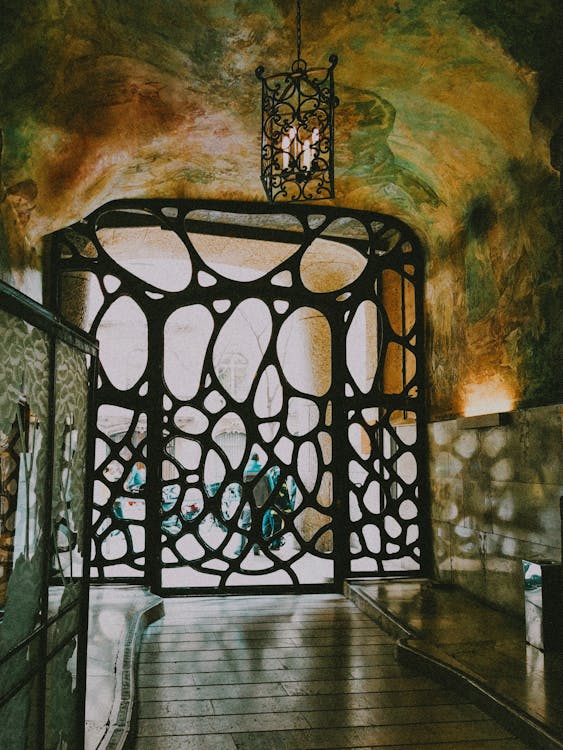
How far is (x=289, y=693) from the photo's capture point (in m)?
4.66

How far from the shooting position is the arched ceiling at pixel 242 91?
498cm

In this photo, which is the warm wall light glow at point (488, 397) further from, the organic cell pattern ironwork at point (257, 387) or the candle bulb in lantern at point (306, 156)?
the candle bulb in lantern at point (306, 156)

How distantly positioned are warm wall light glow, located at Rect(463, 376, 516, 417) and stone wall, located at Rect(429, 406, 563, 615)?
7.9 inches

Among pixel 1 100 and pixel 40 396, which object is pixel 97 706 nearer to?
pixel 40 396

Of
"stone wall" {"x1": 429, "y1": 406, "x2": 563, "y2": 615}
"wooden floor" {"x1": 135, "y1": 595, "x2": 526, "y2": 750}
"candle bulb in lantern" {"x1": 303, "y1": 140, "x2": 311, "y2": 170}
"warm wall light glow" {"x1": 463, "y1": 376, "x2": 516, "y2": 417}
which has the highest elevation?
"candle bulb in lantern" {"x1": 303, "y1": 140, "x2": 311, "y2": 170}

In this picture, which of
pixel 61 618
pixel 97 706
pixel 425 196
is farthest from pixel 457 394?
pixel 61 618

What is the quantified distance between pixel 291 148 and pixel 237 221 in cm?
352

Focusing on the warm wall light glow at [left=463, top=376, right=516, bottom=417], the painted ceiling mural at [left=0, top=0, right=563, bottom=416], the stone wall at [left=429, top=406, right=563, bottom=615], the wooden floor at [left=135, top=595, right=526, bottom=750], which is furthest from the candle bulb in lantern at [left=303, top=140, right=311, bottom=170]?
the wooden floor at [left=135, top=595, right=526, bottom=750]

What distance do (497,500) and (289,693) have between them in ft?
8.67

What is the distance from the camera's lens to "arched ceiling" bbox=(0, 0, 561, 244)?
4.98 m

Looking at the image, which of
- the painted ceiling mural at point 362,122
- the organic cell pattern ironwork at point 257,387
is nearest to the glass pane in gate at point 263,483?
the organic cell pattern ironwork at point 257,387

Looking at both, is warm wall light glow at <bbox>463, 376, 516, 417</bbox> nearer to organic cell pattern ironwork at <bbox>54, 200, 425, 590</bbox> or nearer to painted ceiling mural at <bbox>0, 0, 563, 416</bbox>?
painted ceiling mural at <bbox>0, 0, 563, 416</bbox>

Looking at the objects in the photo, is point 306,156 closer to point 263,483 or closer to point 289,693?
point 289,693

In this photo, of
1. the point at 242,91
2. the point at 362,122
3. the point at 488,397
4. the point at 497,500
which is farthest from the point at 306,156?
the point at 497,500
